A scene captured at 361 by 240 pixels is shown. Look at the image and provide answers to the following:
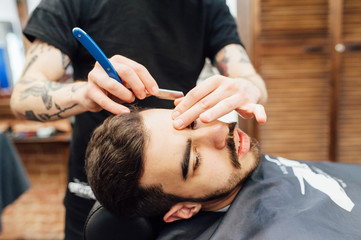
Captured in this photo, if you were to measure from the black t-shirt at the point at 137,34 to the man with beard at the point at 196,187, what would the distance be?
0.82ft

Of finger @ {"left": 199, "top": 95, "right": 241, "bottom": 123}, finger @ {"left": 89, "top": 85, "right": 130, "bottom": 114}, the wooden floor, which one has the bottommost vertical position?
the wooden floor

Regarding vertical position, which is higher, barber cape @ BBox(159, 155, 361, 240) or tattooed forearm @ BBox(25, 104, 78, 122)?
tattooed forearm @ BBox(25, 104, 78, 122)

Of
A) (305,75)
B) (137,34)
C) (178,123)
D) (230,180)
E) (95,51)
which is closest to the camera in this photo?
(95,51)

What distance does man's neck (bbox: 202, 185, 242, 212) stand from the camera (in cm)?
103

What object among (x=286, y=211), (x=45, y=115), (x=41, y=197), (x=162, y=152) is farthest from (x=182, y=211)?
(x=41, y=197)

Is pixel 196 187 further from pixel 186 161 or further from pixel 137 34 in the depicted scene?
pixel 137 34

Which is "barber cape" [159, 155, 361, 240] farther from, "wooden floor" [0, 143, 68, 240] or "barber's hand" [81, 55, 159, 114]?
"wooden floor" [0, 143, 68, 240]

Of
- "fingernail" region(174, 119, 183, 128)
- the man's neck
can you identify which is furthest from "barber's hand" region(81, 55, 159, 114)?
the man's neck

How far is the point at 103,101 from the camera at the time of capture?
32.4 inches

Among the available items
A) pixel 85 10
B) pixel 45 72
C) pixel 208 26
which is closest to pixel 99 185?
pixel 45 72

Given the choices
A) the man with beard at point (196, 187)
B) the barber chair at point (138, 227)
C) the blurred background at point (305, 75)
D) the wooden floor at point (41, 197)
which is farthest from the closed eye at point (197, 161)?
the wooden floor at point (41, 197)

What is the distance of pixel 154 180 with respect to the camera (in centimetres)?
94

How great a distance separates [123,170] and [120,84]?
0.91ft

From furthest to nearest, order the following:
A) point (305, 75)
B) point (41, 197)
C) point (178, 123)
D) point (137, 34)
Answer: point (41, 197), point (305, 75), point (137, 34), point (178, 123)
